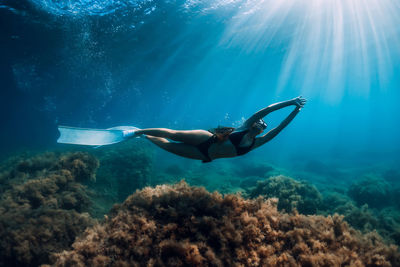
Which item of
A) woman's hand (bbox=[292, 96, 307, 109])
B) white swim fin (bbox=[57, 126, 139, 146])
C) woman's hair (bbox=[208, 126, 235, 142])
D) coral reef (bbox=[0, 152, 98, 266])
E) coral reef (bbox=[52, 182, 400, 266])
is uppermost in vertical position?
woman's hand (bbox=[292, 96, 307, 109])

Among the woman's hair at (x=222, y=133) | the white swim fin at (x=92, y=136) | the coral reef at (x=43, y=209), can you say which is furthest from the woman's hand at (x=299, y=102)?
the coral reef at (x=43, y=209)

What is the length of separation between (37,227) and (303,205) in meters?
9.24

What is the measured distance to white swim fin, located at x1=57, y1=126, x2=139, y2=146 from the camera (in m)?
5.08

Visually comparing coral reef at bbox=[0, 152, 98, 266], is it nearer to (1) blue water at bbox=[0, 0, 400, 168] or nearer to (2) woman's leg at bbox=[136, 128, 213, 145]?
(2) woman's leg at bbox=[136, 128, 213, 145]

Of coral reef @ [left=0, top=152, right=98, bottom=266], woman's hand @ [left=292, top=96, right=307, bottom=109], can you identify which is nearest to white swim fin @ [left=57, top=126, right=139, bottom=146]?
coral reef @ [left=0, top=152, right=98, bottom=266]

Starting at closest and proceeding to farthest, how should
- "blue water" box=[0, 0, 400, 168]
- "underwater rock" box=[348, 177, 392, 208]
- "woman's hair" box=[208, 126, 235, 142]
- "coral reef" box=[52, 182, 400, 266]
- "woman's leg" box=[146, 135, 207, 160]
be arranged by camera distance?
"coral reef" box=[52, 182, 400, 266] → "woman's hair" box=[208, 126, 235, 142] → "woman's leg" box=[146, 135, 207, 160] → "underwater rock" box=[348, 177, 392, 208] → "blue water" box=[0, 0, 400, 168]

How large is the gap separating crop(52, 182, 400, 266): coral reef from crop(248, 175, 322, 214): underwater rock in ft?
13.6

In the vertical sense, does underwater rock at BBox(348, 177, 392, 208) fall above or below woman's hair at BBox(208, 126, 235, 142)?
below

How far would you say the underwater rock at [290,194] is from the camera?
7.37m

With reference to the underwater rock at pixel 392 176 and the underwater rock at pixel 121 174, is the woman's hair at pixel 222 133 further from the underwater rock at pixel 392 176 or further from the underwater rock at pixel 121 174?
the underwater rock at pixel 392 176

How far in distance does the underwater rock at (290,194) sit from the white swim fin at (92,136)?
5553 mm

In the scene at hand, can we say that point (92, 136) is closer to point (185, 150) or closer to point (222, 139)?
point (185, 150)

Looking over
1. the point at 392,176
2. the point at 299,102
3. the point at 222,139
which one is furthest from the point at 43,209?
the point at 392,176

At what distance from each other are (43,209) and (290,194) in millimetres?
9230
